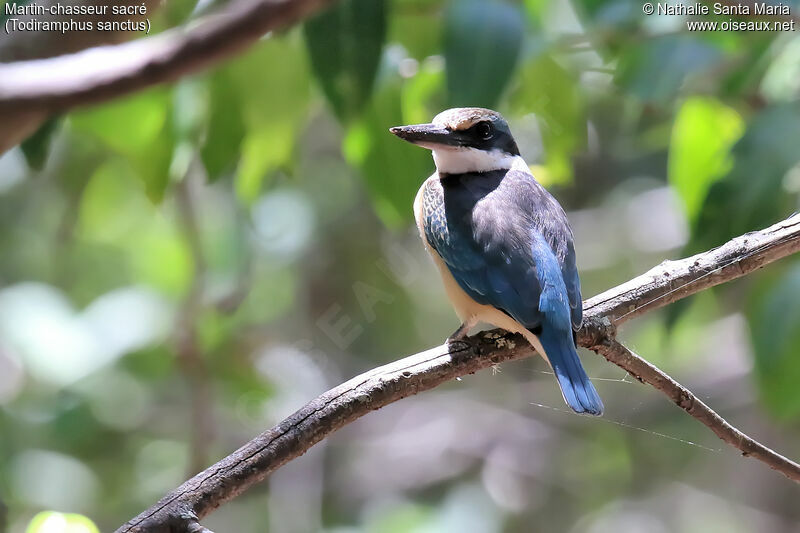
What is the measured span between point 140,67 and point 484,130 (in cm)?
252

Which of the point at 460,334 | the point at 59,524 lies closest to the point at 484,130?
the point at 460,334

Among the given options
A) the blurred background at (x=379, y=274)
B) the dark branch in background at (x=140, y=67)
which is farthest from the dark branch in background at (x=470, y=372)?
the dark branch in background at (x=140, y=67)

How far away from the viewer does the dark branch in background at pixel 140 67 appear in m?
0.77

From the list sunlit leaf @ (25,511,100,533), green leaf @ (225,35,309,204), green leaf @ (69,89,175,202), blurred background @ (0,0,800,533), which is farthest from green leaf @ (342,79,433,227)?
sunlit leaf @ (25,511,100,533)

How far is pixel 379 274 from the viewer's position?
18.4 ft

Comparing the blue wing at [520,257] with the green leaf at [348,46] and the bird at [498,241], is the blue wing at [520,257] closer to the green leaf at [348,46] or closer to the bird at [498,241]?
the bird at [498,241]

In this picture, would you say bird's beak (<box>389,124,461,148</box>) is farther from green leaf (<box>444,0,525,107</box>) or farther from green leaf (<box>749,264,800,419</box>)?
green leaf (<box>749,264,800,419</box>)

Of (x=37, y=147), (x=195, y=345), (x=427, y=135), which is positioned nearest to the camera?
(x=37, y=147)

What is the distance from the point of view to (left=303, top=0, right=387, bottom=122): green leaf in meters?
2.63

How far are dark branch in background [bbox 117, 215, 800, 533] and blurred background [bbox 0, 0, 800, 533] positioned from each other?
396mm

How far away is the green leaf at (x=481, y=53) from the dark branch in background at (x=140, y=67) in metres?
1.96

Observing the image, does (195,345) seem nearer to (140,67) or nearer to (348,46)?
(348,46)

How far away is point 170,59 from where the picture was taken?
2.59 ft

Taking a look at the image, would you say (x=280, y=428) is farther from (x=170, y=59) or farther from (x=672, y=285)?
(x=170, y=59)
